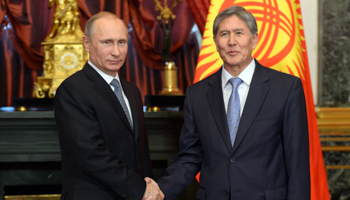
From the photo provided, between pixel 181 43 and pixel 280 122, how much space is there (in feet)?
7.75

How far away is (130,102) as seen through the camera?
225 centimetres

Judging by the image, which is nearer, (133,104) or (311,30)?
(133,104)

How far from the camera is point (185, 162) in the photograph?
2311 millimetres

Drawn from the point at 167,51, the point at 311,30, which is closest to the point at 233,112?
the point at 167,51

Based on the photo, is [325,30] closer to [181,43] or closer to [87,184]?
[181,43]

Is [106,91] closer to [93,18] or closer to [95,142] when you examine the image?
[95,142]

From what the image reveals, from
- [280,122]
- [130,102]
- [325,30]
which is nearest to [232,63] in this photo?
[280,122]

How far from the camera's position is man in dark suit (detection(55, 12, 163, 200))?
1988 mm

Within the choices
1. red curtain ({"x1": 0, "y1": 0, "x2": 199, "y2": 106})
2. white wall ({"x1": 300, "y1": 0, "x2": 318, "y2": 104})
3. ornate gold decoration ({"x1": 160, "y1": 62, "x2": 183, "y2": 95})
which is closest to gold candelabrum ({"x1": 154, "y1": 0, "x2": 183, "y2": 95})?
ornate gold decoration ({"x1": 160, "y1": 62, "x2": 183, "y2": 95})

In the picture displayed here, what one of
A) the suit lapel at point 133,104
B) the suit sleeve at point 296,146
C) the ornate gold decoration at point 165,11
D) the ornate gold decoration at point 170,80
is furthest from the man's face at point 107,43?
the ornate gold decoration at point 165,11

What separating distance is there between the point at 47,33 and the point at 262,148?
306 centimetres

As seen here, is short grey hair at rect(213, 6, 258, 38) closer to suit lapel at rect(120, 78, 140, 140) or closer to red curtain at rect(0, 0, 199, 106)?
suit lapel at rect(120, 78, 140, 140)

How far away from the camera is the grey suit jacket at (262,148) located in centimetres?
196

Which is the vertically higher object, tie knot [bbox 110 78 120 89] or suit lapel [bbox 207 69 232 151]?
tie knot [bbox 110 78 120 89]
